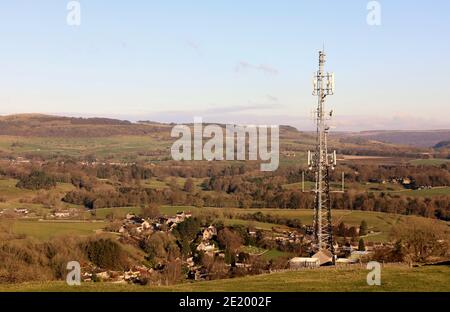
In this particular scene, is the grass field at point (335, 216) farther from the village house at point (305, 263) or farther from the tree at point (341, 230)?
the village house at point (305, 263)

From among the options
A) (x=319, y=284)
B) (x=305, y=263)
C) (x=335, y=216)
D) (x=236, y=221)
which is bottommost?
(x=236, y=221)

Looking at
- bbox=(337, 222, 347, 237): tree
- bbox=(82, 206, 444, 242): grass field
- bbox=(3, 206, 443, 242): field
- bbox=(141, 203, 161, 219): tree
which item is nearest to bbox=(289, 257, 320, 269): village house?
bbox=(3, 206, 443, 242): field

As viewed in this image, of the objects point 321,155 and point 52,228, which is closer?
point 321,155

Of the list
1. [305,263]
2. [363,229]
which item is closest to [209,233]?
[363,229]

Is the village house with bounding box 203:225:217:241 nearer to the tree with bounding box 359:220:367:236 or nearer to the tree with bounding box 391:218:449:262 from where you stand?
the tree with bounding box 359:220:367:236

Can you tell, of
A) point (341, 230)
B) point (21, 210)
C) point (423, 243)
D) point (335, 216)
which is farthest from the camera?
point (21, 210)

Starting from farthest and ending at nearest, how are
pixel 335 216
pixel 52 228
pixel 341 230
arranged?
1. pixel 335 216
2. pixel 52 228
3. pixel 341 230

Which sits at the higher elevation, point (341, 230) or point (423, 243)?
point (423, 243)

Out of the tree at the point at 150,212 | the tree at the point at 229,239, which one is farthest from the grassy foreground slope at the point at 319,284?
the tree at the point at 150,212

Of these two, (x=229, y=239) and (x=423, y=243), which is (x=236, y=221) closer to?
(x=229, y=239)
